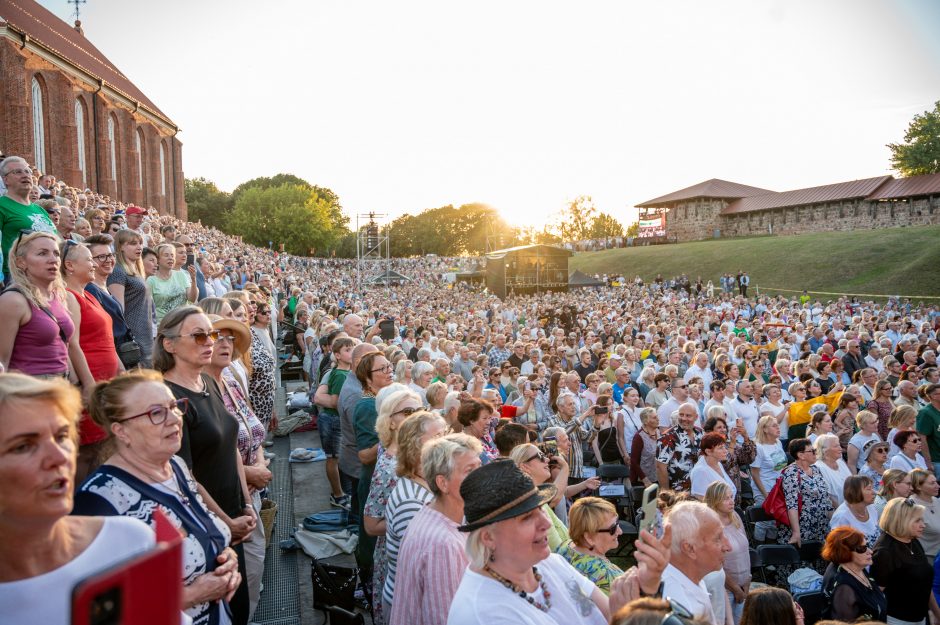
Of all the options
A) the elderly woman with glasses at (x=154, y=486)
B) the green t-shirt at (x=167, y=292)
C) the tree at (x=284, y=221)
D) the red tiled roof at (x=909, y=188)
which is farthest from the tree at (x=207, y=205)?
the elderly woman with glasses at (x=154, y=486)

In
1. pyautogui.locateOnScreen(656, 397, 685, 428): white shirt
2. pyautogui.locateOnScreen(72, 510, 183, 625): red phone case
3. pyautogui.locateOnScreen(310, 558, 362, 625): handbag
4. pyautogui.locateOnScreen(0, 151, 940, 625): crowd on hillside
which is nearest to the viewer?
pyautogui.locateOnScreen(72, 510, 183, 625): red phone case

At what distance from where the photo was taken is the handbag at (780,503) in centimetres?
627

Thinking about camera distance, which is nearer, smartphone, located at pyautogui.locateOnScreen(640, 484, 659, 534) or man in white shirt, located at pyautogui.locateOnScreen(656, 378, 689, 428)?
smartphone, located at pyautogui.locateOnScreen(640, 484, 659, 534)

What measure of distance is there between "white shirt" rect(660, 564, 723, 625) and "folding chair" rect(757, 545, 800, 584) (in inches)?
99.1

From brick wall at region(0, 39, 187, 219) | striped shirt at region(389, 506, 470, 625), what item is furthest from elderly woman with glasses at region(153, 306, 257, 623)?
brick wall at region(0, 39, 187, 219)

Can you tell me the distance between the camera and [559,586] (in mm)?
2756

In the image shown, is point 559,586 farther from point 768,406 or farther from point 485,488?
point 768,406

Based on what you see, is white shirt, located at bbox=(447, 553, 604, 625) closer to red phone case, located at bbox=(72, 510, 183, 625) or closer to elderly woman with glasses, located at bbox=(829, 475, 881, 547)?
red phone case, located at bbox=(72, 510, 183, 625)

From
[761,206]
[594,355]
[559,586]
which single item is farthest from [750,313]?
[761,206]

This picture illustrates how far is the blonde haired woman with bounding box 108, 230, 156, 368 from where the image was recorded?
18.0 feet

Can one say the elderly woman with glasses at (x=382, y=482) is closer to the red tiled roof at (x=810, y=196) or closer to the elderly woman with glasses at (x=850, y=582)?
the elderly woman with glasses at (x=850, y=582)

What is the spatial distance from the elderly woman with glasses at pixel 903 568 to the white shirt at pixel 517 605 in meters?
3.46

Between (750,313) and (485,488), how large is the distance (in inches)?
928

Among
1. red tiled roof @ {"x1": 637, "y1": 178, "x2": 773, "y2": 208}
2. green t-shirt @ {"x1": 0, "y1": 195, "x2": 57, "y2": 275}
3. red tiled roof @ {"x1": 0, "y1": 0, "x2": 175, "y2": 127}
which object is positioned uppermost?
red tiled roof @ {"x1": 0, "y1": 0, "x2": 175, "y2": 127}
